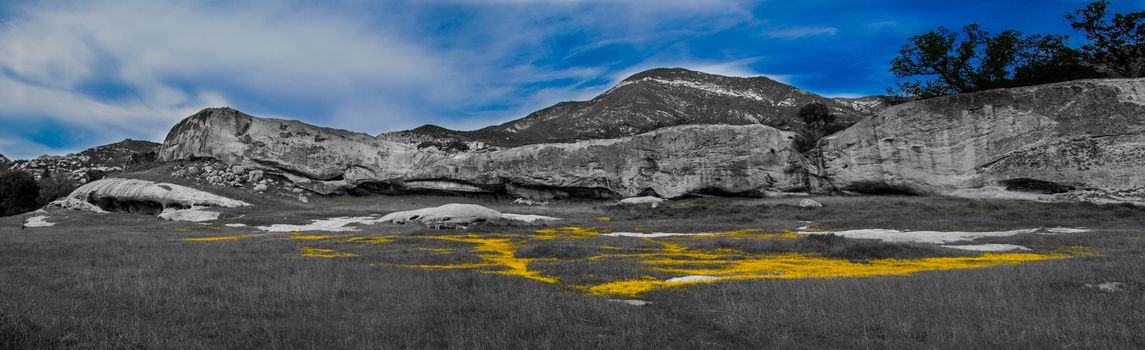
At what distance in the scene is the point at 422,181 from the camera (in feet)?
213

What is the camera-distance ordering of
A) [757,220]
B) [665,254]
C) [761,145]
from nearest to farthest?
[665,254] < [757,220] < [761,145]

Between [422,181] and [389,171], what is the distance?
4.85 m

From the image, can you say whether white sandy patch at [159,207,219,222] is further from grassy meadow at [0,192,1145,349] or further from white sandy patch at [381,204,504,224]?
grassy meadow at [0,192,1145,349]

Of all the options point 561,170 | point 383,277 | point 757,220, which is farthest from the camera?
point 561,170

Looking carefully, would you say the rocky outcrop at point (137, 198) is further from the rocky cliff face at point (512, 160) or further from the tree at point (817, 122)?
the tree at point (817, 122)

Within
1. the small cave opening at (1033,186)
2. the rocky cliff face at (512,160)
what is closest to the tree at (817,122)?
the rocky cliff face at (512,160)

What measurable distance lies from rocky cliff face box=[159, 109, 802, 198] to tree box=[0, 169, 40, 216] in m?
12.6

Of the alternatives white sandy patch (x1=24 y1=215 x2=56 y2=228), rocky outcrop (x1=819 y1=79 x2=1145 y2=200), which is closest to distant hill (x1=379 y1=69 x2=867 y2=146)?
rocky outcrop (x1=819 y1=79 x2=1145 y2=200)

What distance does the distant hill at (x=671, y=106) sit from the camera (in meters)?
114

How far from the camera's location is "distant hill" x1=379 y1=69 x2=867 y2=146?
373 feet

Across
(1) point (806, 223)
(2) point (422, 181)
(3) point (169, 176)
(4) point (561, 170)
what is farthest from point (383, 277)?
(3) point (169, 176)

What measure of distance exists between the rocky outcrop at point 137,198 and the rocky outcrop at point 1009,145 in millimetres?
58502

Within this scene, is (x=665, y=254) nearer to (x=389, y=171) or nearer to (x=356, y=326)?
(x=356, y=326)

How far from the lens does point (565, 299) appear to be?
9484 mm
